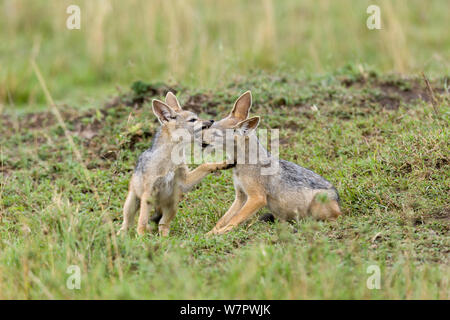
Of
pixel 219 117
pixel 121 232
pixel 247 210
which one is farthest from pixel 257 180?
pixel 219 117

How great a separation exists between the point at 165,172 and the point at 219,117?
230 cm

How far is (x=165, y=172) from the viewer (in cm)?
672

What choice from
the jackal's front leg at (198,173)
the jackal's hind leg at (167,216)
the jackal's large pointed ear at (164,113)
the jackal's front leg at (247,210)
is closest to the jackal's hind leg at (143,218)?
the jackal's hind leg at (167,216)

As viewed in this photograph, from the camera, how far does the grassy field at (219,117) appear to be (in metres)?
4.95

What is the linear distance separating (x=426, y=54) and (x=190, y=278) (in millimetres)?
9314

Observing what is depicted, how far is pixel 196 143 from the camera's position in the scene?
693 centimetres

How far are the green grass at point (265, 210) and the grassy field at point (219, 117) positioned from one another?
0.02 m

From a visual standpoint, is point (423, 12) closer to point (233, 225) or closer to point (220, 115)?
point (220, 115)

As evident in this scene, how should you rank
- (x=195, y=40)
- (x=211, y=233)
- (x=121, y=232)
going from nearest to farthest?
(x=121, y=232) < (x=211, y=233) < (x=195, y=40)

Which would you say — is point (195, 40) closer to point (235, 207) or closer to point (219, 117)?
point (219, 117)

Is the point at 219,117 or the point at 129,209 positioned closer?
the point at 129,209

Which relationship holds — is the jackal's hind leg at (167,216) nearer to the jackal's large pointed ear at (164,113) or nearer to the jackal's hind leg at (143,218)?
the jackal's hind leg at (143,218)

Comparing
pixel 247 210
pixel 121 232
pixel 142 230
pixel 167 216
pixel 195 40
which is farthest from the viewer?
pixel 195 40

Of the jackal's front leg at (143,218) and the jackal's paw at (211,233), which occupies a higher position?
the jackal's front leg at (143,218)
